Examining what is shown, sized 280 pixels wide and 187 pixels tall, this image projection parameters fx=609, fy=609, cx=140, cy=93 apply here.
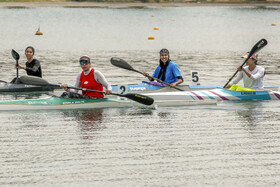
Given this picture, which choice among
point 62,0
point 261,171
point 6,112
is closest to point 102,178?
point 261,171

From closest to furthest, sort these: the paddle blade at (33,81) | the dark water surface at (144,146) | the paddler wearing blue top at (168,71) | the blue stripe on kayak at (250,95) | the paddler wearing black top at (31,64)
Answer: the dark water surface at (144,146), the paddle blade at (33,81), the blue stripe on kayak at (250,95), the paddler wearing blue top at (168,71), the paddler wearing black top at (31,64)

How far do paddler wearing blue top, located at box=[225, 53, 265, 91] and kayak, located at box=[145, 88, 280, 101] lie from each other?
214 millimetres

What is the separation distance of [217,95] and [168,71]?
1.70 meters

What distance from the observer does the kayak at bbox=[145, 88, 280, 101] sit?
17.2 meters

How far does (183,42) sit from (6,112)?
34051mm

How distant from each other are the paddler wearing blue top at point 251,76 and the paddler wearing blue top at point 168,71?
1.55 m

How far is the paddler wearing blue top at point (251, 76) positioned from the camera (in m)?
17.4

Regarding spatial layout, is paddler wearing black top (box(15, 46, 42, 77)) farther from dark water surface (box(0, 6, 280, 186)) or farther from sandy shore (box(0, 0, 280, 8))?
sandy shore (box(0, 0, 280, 8))

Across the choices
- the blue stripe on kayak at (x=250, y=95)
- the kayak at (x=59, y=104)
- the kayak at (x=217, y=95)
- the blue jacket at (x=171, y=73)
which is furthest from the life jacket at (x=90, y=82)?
the blue stripe on kayak at (x=250, y=95)

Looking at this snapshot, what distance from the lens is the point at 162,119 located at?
48.8 feet

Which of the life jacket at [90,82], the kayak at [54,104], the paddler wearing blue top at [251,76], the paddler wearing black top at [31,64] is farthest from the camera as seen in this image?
the paddler wearing black top at [31,64]

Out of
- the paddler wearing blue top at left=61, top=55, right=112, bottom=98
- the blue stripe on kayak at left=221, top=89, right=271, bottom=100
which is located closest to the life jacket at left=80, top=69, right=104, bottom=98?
the paddler wearing blue top at left=61, top=55, right=112, bottom=98

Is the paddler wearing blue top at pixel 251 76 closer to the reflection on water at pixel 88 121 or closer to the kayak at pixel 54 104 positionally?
the kayak at pixel 54 104

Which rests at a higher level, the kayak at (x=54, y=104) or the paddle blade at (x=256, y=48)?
the paddle blade at (x=256, y=48)
